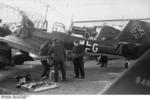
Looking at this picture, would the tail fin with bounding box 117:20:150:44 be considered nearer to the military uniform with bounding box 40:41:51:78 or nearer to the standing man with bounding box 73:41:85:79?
the standing man with bounding box 73:41:85:79

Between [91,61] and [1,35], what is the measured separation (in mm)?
1124

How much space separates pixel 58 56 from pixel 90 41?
16.7 inches

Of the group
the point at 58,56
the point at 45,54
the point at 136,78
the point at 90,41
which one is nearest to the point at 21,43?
the point at 45,54

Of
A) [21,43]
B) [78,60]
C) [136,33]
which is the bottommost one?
[78,60]

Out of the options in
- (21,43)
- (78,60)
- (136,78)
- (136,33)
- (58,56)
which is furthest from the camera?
(21,43)

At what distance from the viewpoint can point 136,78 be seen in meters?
1.31

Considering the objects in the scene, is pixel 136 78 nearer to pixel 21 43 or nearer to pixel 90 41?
pixel 90 41

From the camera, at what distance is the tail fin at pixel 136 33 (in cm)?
199

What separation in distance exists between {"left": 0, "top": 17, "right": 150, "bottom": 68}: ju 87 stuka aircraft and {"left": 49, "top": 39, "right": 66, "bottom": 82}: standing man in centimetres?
7

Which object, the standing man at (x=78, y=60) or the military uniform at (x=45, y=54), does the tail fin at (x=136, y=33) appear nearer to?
the standing man at (x=78, y=60)

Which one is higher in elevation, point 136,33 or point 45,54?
point 136,33

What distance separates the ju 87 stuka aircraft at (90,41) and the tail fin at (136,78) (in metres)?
0.69

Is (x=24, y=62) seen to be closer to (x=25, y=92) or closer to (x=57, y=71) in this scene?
(x=57, y=71)

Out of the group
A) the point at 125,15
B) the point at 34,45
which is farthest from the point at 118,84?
the point at 34,45
